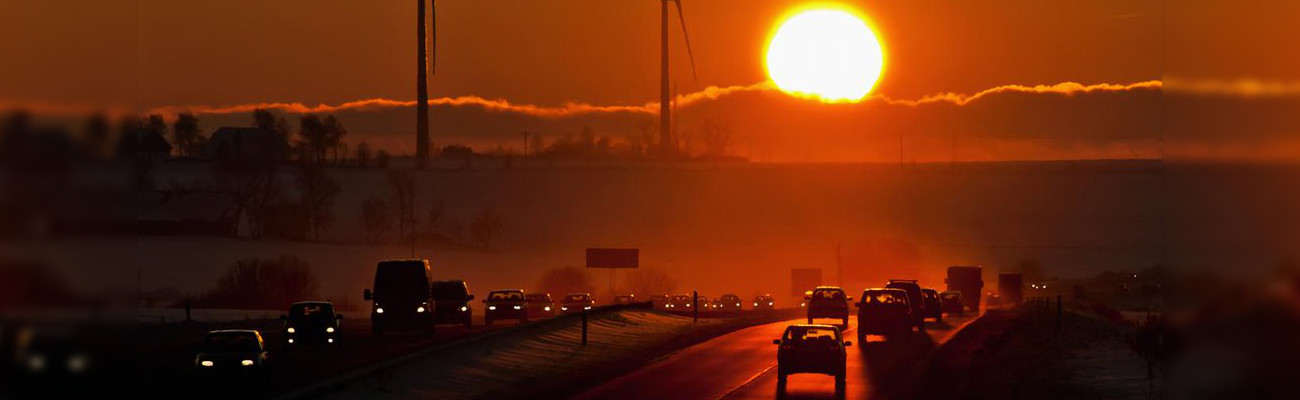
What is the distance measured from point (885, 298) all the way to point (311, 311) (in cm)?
2764

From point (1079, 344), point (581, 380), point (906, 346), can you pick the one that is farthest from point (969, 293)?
point (581, 380)

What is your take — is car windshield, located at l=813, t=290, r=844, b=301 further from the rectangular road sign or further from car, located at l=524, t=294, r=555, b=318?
the rectangular road sign

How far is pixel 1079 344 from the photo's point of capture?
257 feet

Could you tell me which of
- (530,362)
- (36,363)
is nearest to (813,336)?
(530,362)

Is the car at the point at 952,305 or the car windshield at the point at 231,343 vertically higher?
the car windshield at the point at 231,343

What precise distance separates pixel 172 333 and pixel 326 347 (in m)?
26.3

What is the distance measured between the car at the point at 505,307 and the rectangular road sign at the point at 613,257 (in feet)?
298

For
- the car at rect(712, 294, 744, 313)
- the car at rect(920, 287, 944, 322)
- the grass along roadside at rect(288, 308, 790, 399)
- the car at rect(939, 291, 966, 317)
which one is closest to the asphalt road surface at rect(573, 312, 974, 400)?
the grass along roadside at rect(288, 308, 790, 399)

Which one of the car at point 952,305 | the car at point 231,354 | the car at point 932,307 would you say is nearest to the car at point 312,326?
the car at point 231,354

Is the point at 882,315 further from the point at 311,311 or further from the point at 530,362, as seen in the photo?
the point at 311,311

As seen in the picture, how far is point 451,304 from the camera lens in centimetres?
8919

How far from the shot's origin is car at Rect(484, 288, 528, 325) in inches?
3723

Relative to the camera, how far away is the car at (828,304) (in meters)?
90.2

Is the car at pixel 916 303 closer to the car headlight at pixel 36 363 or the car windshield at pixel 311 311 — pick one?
the car windshield at pixel 311 311
